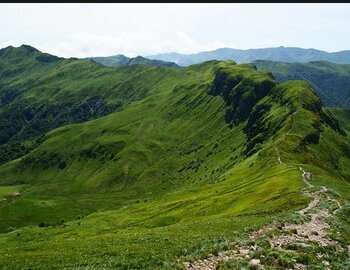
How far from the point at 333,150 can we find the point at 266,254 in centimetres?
16257

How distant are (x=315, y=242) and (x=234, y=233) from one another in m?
9.00

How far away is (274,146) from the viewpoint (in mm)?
167250

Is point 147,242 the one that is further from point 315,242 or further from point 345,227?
point 345,227

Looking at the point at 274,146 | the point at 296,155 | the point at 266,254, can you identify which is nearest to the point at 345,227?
the point at 266,254

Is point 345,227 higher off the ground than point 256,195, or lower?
higher

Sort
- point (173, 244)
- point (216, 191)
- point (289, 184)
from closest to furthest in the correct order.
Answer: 1. point (173, 244)
2. point (289, 184)
3. point (216, 191)

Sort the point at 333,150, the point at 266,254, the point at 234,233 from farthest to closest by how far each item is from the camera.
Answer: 1. the point at 333,150
2. the point at 234,233
3. the point at 266,254

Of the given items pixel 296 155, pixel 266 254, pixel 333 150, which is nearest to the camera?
pixel 266 254

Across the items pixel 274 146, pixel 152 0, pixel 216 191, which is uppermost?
pixel 152 0

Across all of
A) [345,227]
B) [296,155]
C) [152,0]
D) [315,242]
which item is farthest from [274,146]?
[152,0]

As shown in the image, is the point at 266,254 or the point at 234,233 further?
the point at 234,233

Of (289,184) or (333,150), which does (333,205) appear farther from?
(333,150)

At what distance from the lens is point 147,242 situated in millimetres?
45656

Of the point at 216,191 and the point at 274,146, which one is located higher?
the point at 274,146
